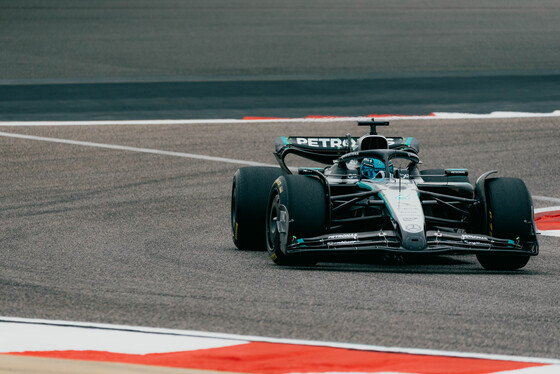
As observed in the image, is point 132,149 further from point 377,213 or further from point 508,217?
point 508,217

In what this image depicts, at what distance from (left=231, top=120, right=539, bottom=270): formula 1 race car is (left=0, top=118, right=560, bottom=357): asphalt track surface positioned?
0.21 m

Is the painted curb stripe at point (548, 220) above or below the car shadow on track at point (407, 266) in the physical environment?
above

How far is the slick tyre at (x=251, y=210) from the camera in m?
11.3

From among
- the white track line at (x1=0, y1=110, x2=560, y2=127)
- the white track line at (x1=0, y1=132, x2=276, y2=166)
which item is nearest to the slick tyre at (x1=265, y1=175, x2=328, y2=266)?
the white track line at (x1=0, y1=132, x2=276, y2=166)

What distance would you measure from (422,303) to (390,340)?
137 centimetres

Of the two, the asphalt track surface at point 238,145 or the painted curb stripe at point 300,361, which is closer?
the painted curb stripe at point 300,361

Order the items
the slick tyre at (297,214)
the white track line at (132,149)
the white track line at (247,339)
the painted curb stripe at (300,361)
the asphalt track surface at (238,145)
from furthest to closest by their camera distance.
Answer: the white track line at (132,149), the slick tyre at (297,214), the asphalt track surface at (238,145), the white track line at (247,339), the painted curb stripe at (300,361)

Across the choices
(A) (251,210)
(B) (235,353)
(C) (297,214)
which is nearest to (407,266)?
(C) (297,214)

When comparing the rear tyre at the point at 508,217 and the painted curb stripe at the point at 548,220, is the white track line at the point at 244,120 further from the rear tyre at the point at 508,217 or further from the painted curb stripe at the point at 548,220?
the rear tyre at the point at 508,217

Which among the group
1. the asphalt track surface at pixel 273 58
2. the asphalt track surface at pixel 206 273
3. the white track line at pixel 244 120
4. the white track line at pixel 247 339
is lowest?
the white track line at pixel 247 339

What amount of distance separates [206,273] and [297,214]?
35.9 inches

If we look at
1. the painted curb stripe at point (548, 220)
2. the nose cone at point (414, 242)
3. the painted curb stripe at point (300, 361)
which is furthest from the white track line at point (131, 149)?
the painted curb stripe at point (300, 361)

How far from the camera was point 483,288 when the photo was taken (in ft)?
29.5

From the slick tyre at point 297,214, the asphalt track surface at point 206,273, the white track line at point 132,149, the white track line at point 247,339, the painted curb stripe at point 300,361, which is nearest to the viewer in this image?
the painted curb stripe at point 300,361
